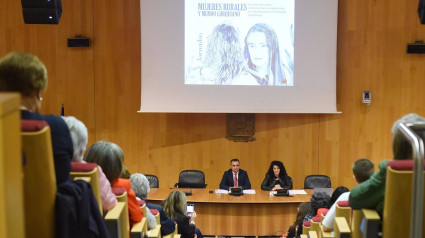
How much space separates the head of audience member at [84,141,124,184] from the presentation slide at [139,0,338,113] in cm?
510

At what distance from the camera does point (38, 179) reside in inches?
67.9

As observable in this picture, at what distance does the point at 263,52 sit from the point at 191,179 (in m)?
2.28

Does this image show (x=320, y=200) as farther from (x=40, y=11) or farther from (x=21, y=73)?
(x=40, y=11)

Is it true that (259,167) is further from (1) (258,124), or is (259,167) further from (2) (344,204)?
(2) (344,204)

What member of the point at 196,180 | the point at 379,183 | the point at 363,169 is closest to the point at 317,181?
the point at 196,180

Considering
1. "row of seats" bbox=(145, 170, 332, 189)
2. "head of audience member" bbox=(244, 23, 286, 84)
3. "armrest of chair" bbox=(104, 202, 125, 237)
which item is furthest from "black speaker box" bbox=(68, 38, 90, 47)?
"armrest of chair" bbox=(104, 202, 125, 237)

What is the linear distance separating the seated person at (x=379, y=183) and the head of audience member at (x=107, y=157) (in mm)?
1311

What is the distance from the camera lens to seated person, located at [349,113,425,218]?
7.77ft

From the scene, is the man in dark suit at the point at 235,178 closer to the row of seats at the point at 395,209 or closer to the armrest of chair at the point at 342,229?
the armrest of chair at the point at 342,229

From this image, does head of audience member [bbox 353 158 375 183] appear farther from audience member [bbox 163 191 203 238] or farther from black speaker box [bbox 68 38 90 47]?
black speaker box [bbox 68 38 90 47]

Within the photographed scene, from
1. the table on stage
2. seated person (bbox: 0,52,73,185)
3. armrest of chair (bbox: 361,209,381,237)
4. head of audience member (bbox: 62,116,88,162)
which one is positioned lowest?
the table on stage

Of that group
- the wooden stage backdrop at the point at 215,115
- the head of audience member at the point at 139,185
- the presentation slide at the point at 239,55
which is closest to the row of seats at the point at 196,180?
the wooden stage backdrop at the point at 215,115

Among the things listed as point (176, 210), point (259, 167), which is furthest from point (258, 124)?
point (176, 210)

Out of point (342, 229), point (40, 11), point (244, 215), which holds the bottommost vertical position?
point (244, 215)
